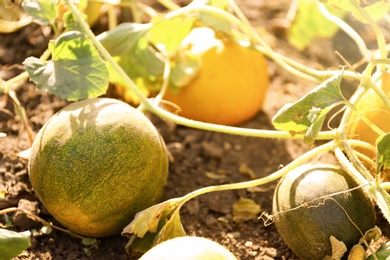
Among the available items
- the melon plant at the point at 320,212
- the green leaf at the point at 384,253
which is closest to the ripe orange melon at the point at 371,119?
the melon plant at the point at 320,212

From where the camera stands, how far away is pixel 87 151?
5.72ft

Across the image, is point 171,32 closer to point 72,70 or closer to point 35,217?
Result: point 72,70

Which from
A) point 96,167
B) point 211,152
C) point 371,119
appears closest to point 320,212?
point 371,119

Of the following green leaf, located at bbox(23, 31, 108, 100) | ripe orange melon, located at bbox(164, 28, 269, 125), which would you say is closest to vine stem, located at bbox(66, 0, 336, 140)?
green leaf, located at bbox(23, 31, 108, 100)

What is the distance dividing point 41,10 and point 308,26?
1.38 m

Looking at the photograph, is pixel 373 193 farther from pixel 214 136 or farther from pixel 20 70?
pixel 20 70

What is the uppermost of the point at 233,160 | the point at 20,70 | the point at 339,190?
the point at 339,190

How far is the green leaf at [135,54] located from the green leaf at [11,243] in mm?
728

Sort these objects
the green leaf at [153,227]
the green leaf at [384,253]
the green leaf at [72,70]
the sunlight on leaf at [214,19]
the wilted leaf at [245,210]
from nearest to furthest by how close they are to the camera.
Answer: the green leaf at [384,253]
the green leaf at [153,227]
the green leaf at [72,70]
the wilted leaf at [245,210]
the sunlight on leaf at [214,19]

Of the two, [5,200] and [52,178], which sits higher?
[52,178]

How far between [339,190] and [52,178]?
2.51 feet

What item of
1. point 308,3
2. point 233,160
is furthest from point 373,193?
point 308,3

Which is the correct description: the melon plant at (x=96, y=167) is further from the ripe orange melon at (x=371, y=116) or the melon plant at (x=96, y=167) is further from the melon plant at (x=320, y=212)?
the ripe orange melon at (x=371, y=116)

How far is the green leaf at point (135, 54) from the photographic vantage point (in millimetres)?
2121
